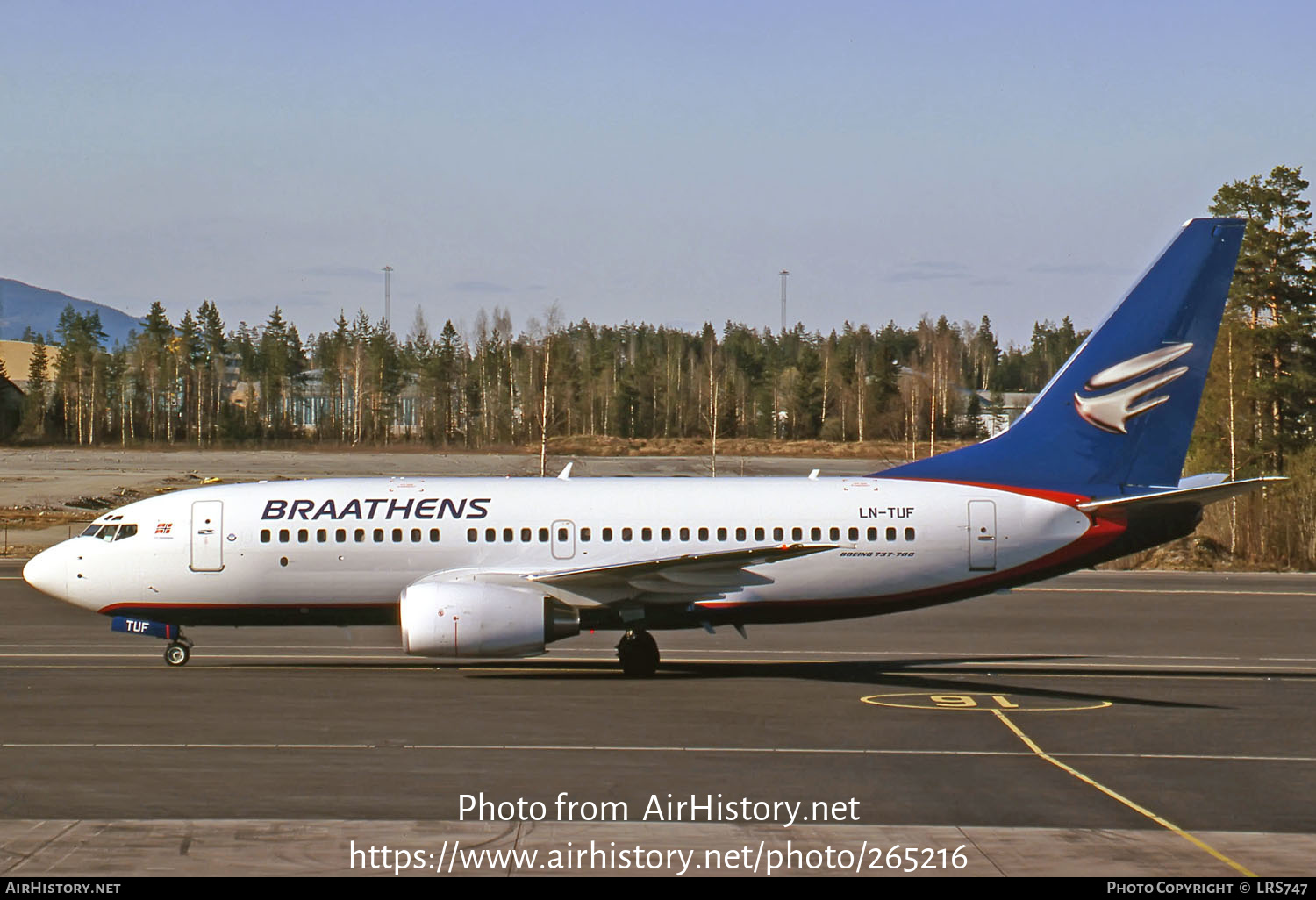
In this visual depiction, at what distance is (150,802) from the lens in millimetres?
15945

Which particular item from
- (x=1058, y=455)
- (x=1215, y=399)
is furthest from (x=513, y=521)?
(x=1215, y=399)

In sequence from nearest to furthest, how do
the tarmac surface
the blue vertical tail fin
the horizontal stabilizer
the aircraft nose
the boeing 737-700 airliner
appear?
the tarmac surface < the horizontal stabilizer < the boeing 737-700 airliner < the aircraft nose < the blue vertical tail fin

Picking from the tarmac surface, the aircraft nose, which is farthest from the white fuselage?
the tarmac surface

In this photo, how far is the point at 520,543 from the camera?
2758 cm

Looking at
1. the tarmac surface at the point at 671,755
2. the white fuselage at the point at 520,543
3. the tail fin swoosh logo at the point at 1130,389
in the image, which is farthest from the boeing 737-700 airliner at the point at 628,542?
the tarmac surface at the point at 671,755

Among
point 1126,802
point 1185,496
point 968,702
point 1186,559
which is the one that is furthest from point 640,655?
point 1186,559

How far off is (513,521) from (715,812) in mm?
12840

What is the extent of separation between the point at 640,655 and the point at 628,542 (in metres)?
2.25

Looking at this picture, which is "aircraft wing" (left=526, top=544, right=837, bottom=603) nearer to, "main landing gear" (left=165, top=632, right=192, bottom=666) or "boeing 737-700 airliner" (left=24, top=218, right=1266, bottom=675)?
"boeing 737-700 airliner" (left=24, top=218, right=1266, bottom=675)

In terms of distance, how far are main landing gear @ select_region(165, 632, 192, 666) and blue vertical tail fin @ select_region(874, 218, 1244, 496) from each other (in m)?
14.7

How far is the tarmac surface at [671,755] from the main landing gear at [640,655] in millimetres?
399

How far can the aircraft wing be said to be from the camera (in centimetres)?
2600

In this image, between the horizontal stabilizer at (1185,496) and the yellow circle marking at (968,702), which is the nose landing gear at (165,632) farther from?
the horizontal stabilizer at (1185,496)

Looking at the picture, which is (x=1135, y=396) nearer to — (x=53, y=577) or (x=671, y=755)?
(x=671, y=755)
